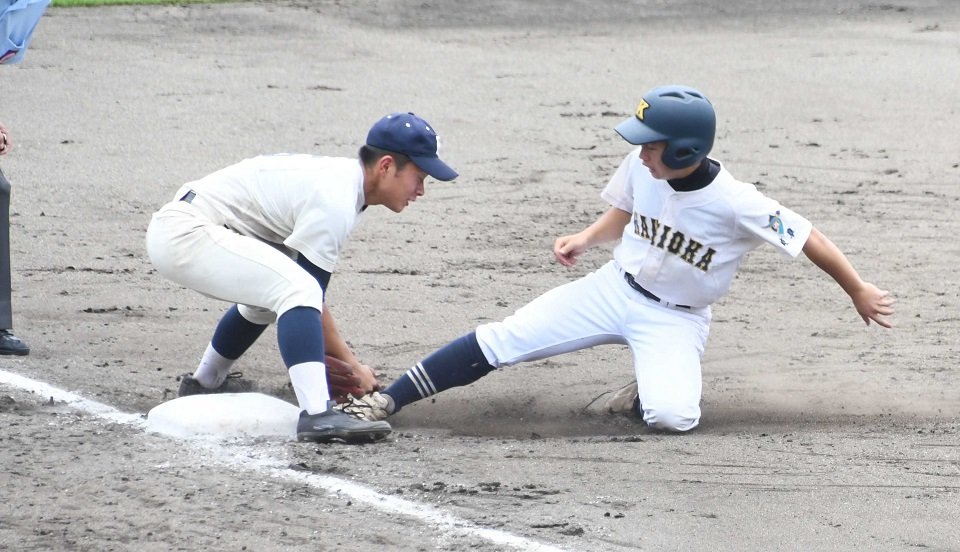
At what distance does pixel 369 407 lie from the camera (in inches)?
176

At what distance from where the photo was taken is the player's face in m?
4.28

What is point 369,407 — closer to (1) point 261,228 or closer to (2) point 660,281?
(1) point 261,228

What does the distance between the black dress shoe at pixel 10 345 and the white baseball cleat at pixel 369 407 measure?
4.54 feet

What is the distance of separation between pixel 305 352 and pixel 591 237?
4.17 feet

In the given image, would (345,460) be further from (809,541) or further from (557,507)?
(809,541)

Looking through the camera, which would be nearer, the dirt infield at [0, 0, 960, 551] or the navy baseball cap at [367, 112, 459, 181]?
the dirt infield at [0, 0, 960, 551]

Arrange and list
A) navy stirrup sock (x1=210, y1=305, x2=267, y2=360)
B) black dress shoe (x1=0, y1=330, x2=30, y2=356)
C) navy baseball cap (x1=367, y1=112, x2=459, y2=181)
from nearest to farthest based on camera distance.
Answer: navy baseball cap (x1=367, y1=112, x2=459, y2=181)
navy stirrup sock (x1=210, y1=305, x2=267, y2=360)
black dress shoe (x1=0, y1=330, x2=30, y2=356)

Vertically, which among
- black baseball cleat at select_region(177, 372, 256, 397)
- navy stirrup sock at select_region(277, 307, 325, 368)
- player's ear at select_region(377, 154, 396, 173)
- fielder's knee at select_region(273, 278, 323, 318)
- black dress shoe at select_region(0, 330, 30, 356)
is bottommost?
black dress shoe at select_region(0, 330, 30, 356)

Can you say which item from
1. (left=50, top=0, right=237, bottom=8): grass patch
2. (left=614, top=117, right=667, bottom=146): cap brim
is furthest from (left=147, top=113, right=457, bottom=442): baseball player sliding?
(left=50, top=0, right=237, bottom=8): grass patch

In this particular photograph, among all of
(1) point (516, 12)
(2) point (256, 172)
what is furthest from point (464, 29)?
(2) point (256, 172)

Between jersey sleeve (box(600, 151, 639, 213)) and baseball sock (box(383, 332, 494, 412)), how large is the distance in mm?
738

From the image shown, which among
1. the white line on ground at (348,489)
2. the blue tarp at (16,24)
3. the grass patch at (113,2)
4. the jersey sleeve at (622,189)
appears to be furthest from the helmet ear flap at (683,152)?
the grass patch at (113,2)

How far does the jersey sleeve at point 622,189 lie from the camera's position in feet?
15.8

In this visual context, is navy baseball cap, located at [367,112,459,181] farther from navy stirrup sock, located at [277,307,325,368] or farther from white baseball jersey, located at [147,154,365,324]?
navy stirrup sock, located at [277,307,325,368]
